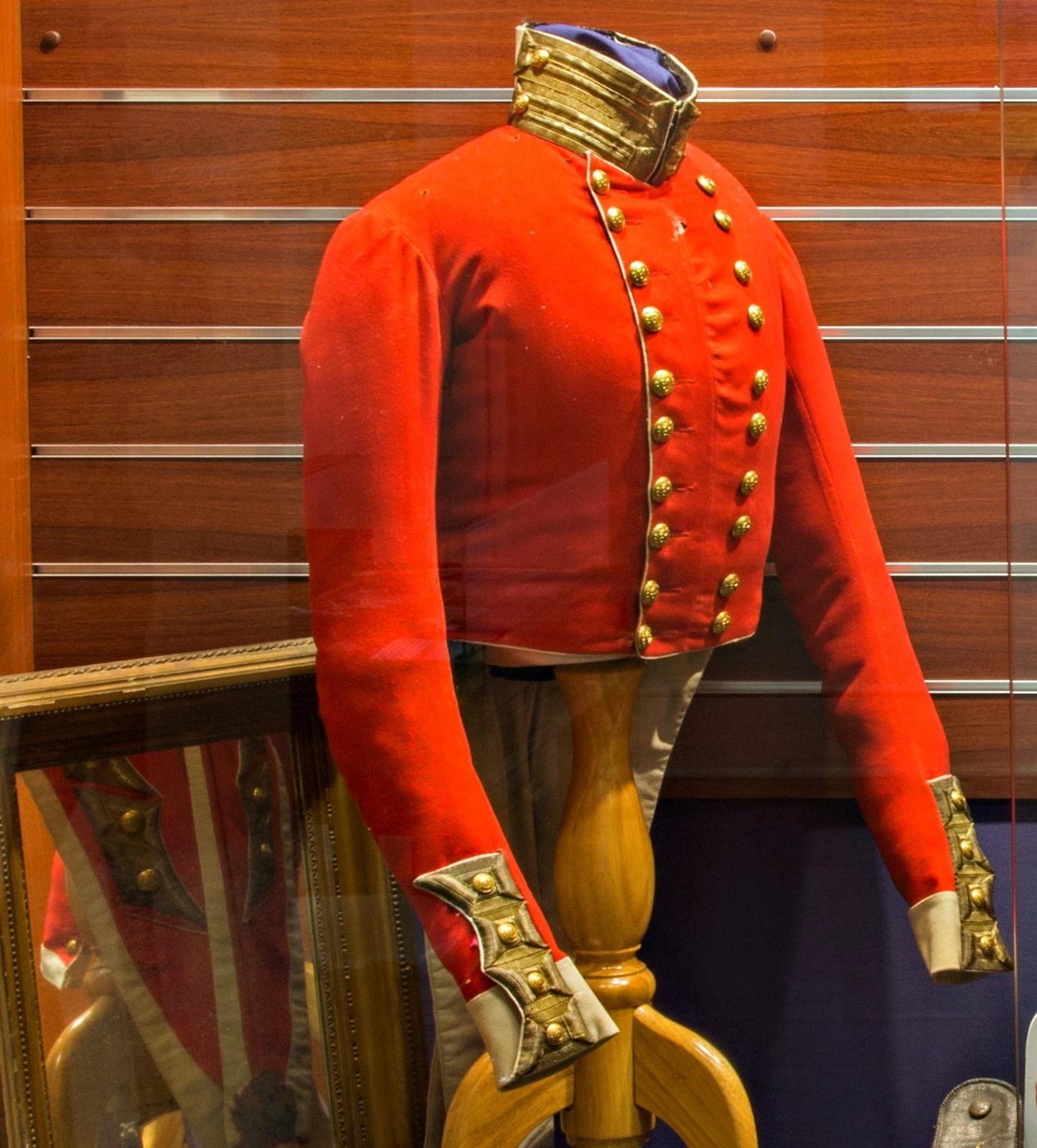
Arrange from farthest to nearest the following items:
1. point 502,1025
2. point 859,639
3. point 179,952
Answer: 1. point 859,639
2. point 179,952
3. point 502,1025

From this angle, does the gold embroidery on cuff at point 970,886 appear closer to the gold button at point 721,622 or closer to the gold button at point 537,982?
the gold button at point 721,622

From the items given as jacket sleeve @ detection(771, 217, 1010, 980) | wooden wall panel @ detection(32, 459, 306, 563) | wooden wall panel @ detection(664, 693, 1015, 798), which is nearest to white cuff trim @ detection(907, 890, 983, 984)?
jacket sleeve @ detection(771, 217, 1010, 980)

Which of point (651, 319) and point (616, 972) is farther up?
point (651, 319)

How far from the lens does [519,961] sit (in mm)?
896

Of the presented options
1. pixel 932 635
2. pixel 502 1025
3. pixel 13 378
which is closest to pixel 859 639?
pixel 932 635

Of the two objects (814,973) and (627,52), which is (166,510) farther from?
(814,973)

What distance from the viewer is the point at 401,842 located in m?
0.91

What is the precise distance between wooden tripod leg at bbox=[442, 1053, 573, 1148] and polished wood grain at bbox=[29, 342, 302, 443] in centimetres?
47

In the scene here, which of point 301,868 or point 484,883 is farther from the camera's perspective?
point 301,868

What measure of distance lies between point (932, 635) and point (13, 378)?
0.73m

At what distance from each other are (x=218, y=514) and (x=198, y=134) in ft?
0.87

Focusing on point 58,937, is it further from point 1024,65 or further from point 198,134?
point 1024,65

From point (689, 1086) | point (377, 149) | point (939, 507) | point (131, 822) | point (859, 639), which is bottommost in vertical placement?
point (689, 1086)

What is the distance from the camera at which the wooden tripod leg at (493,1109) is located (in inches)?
37.9
